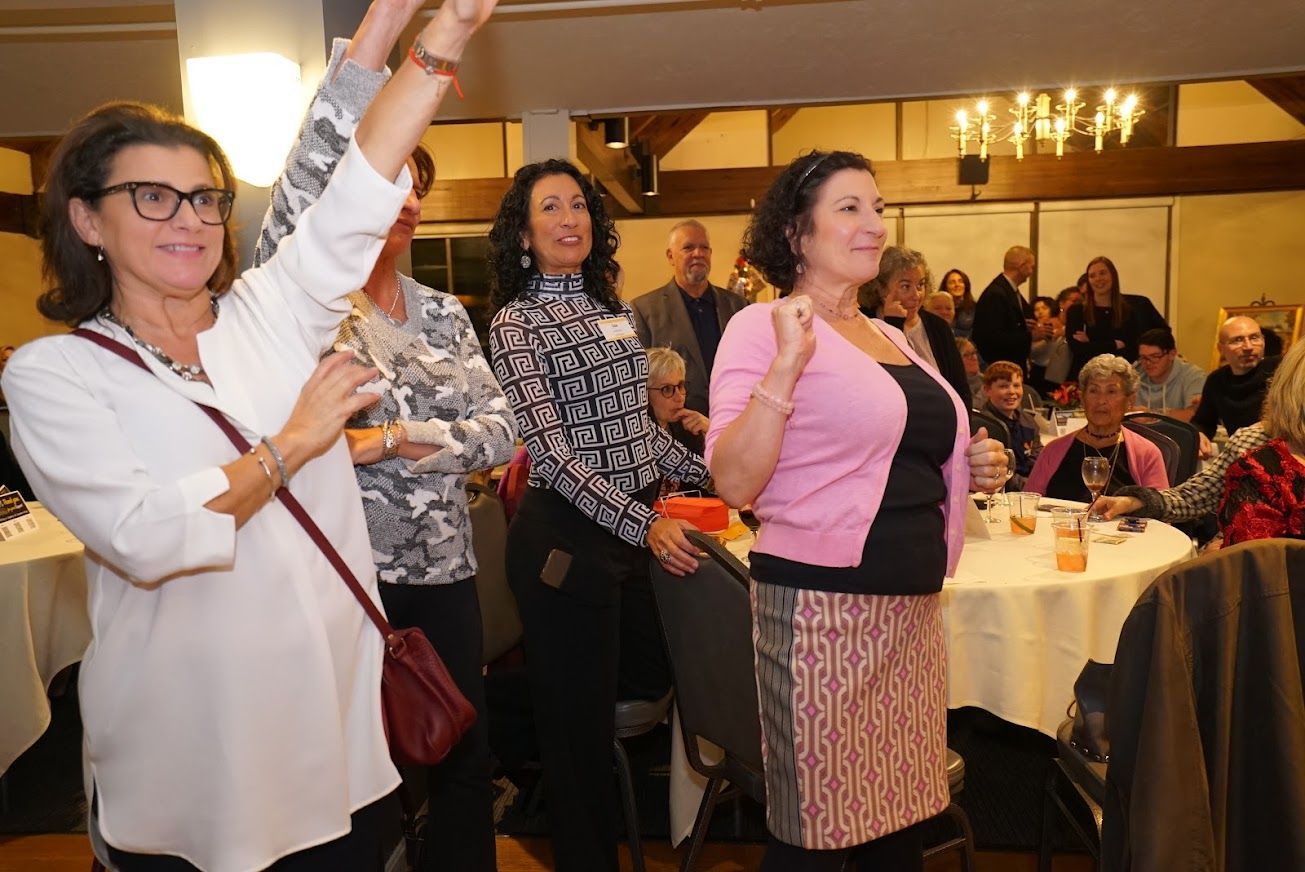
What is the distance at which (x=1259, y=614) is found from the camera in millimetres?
1640

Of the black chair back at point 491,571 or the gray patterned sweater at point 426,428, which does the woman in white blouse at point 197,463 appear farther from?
the black chair back at point 491,571

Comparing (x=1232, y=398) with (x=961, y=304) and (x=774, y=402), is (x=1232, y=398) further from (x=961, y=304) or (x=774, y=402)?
(x=774, y=402)

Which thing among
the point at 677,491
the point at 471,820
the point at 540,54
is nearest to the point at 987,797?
the point at 677,491

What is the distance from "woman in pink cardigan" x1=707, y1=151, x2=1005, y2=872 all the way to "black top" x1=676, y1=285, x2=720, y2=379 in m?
3.33

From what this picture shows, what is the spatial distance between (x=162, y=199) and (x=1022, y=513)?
2637 mm

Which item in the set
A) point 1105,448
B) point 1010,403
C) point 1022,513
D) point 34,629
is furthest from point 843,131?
point 34,629

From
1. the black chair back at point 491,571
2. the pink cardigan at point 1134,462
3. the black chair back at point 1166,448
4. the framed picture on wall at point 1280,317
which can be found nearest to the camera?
the black chair back at point 491,571

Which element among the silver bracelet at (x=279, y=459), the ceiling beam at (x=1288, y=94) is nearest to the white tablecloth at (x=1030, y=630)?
the silver bracelet at (x=279, y=459)

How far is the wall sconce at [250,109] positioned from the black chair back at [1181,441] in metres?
3.60

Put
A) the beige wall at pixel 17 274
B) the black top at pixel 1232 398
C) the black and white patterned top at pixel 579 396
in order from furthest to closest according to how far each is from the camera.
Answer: the beige wall at pixel 17 274
the black top at pixel 1232 398
the black and white patterned top at pixel 579 396

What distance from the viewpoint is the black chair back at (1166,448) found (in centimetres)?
440

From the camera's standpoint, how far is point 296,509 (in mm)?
1454

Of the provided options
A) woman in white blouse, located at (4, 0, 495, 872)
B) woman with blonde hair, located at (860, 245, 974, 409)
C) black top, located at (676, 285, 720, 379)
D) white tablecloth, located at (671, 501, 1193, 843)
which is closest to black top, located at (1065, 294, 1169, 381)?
woman with blonde hair, located at (860, 245, 974, 409)

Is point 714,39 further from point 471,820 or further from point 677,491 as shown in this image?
point 471,820
